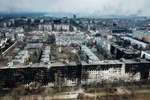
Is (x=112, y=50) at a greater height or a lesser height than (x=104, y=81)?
greater

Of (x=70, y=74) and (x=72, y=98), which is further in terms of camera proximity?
(x=70, y=74)

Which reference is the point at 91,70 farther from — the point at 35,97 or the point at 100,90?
the point at 35,97

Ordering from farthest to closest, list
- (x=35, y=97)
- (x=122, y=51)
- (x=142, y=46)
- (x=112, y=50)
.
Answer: (x=142, y=46)
(x=112, y=50)
(x=122, y=51)
(x=35, y=97)

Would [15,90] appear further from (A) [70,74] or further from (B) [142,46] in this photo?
(B) [142,46]

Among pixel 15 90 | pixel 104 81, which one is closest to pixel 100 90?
pixel 104 81

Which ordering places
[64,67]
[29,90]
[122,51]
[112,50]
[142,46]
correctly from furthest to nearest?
[142,46] < [112,50] < [122,51] < [64,67] < [29,90]

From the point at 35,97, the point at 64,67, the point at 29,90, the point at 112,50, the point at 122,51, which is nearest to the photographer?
the point at 35,97

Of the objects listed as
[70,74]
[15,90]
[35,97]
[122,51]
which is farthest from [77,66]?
[122,51]

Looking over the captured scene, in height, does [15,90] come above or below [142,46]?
below

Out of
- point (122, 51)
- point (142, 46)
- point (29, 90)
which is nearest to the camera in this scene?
point (29, 90)
